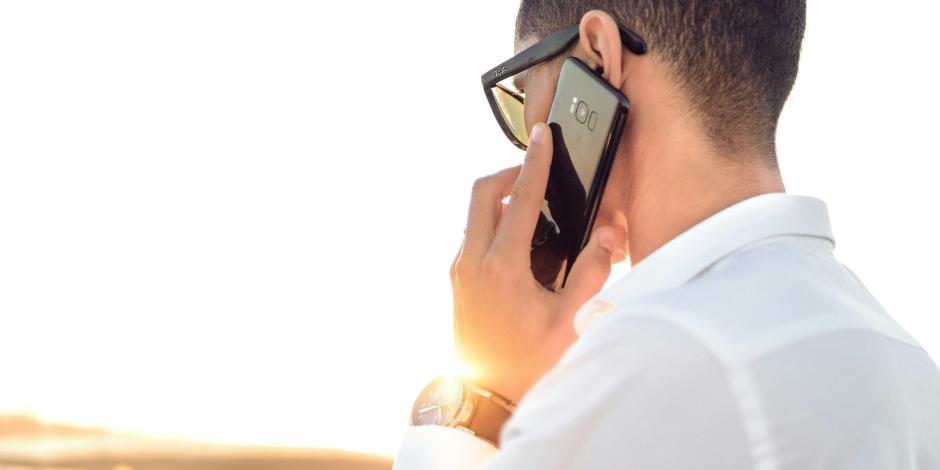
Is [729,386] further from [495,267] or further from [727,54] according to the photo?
[727,54]

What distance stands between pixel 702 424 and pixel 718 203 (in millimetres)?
640

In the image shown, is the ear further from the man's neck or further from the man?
the man's neck

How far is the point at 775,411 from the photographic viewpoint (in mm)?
1112

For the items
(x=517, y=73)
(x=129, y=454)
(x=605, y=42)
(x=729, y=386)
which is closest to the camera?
(x=729, y=386)

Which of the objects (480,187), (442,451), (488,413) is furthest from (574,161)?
(442,451)

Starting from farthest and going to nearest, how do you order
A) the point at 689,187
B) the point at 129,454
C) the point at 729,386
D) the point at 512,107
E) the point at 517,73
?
the point at 129,454 → the point at 512,107 → the point at 517,73 → the point at 689,187 → the point at 729,386

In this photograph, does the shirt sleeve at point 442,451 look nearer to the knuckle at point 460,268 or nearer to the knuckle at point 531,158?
the knuckle at point 460,268

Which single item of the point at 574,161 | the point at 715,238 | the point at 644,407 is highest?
the point at 574,161

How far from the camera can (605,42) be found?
179 centimetres

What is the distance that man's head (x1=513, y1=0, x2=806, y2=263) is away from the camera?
170 cm

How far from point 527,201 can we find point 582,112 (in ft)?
0.76

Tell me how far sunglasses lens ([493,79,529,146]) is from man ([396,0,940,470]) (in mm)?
152

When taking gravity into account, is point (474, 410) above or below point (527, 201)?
below

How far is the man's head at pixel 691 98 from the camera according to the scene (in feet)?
5.56
